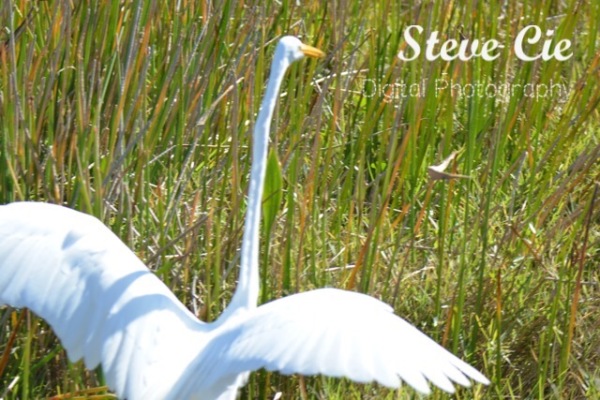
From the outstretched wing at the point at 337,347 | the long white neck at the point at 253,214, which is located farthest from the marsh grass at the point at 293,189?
the outstretched wing at the point at 337,347

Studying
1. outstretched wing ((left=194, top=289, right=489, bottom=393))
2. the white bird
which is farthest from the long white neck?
outstretched wing ((left=194, top=289, right=489, bottom=393))

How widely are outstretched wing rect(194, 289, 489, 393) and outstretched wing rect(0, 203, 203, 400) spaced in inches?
4.2

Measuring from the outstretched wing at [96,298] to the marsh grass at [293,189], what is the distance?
9 centimetres

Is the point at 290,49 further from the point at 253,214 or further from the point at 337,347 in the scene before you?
the point at 337,347

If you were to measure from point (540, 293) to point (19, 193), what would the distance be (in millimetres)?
930

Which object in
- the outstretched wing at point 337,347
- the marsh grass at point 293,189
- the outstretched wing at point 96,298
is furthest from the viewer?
the marsh grass at point 293,189

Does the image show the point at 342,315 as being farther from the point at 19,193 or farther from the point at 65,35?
the point at 65,35

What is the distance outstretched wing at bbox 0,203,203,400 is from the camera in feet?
4.51

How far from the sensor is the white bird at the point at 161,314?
1.20 metres

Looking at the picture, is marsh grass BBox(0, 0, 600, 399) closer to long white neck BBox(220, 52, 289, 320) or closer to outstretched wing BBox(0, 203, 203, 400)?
outstretched wing BBox(0, 203, 203, 400)

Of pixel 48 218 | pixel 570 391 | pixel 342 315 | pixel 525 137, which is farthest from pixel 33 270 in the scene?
pixel 525 137

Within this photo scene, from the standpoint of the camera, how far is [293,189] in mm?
1782

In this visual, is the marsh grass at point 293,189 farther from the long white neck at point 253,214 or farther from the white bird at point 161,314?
the long white neck at point 253,214

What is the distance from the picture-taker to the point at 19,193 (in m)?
1.67
